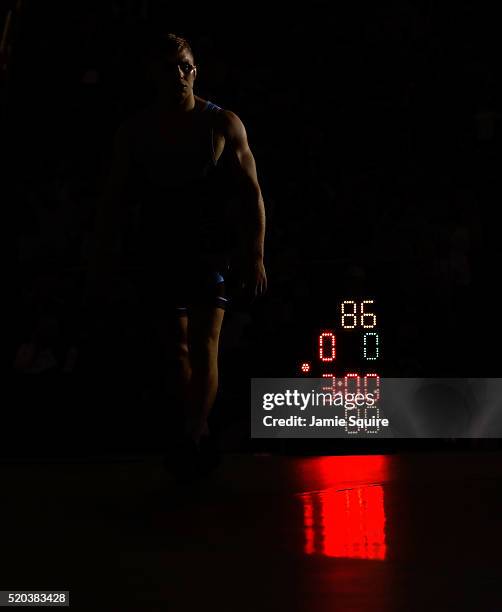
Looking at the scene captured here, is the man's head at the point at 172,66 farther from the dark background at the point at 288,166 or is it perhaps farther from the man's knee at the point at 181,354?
the dark background at the point at 288,166

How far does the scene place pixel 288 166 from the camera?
38.5 feet

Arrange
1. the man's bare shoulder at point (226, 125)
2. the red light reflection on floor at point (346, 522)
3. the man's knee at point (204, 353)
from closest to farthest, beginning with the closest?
1. the red light reflection on floor at point (346, 522)
2. the man's knee at point (204, 353)
3. the man's bare shoulder at point (226, 125)

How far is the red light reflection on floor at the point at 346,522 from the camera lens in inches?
119

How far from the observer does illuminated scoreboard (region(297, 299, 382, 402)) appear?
8.42 meters

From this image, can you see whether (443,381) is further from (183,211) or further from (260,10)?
(260,10)

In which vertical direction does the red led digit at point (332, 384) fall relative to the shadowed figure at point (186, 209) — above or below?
above

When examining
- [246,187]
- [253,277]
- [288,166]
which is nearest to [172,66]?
[246,187]

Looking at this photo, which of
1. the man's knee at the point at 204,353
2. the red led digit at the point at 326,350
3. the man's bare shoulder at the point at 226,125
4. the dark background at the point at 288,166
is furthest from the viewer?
the dark background at the point at 288,166

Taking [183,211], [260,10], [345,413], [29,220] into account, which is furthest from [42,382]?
[260,10]

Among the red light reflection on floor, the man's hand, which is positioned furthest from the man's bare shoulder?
the red light reflection on floor

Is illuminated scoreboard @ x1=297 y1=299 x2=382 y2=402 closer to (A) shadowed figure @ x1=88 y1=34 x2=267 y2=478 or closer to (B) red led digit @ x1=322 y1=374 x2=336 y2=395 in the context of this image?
(B) red led digit @ x1=322 y1=374 x2=336 y2=395

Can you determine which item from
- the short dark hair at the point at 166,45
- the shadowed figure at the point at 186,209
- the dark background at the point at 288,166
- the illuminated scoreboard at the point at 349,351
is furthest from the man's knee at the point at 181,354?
the dark background at the point at 288,166

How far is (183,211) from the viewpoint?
5.00 metres

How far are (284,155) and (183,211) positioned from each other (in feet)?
22.9
